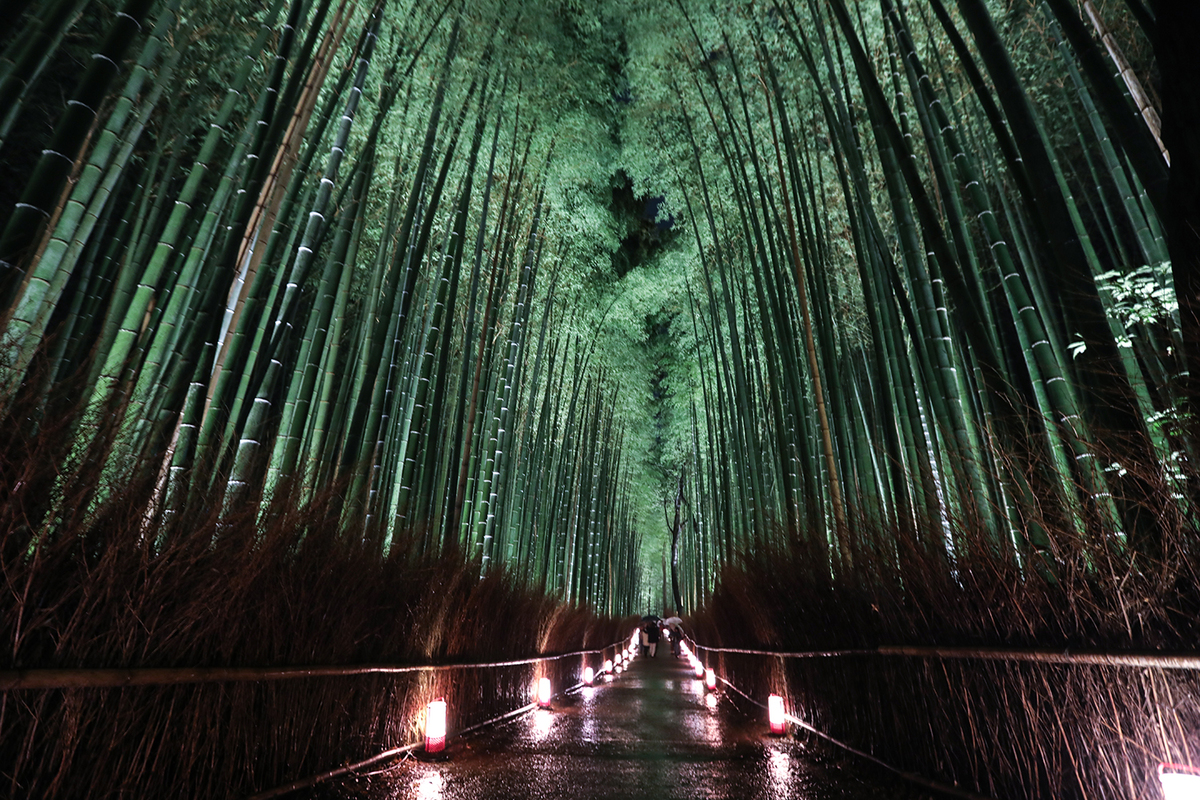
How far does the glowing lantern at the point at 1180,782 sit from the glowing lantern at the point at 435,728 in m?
2.80

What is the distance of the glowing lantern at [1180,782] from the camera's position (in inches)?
48.8

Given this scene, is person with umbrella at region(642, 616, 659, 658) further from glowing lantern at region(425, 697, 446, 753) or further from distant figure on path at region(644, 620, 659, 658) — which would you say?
glowing lantern at region(425, 697, 446, 753)

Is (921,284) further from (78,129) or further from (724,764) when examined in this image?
(78,129)

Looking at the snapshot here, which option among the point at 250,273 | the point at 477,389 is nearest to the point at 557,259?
the point at 477,389

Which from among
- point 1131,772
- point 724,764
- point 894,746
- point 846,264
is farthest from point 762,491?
point 1131,772

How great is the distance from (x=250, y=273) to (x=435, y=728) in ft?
7.53

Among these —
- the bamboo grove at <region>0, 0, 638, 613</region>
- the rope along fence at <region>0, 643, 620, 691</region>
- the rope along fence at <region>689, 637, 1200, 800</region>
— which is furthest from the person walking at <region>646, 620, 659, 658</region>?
the rope along fence at <region>0, 643, 620, 691</region>

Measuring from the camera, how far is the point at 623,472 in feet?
49.7

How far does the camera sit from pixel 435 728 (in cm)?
327

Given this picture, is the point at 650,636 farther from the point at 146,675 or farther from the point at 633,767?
the point at 146,675

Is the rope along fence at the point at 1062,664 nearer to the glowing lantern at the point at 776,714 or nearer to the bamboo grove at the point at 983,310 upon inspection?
the bamboo grove at the point at 983,310

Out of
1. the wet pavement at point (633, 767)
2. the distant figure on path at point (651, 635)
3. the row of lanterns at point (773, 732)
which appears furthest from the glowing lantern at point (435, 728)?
the distant figure on path at point (651, 635)

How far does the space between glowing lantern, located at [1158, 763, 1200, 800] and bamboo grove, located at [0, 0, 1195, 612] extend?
0.41 metres

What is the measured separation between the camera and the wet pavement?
2.62 metres
